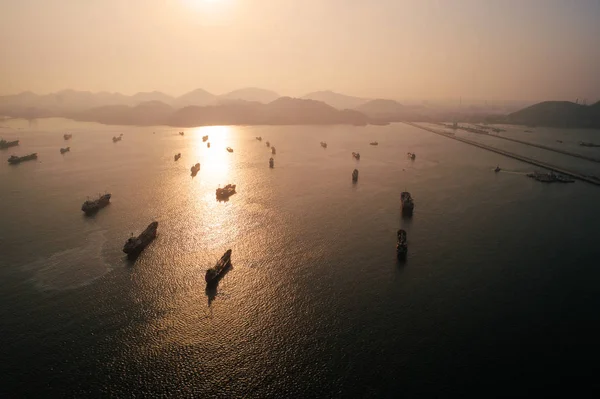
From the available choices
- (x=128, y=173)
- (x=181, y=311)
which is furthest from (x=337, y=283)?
(x=128, y=173)

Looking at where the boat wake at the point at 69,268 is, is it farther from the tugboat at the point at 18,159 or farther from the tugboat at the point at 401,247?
the tugboat at the point at 18,159

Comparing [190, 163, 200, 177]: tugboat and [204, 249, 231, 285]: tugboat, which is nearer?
[204, 249, 231, 285]: tugboat

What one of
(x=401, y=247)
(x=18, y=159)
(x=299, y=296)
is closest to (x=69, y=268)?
(x=299, y=296)

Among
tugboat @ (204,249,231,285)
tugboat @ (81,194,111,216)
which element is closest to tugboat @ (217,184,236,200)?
tugboat @ (81,194,111,216)

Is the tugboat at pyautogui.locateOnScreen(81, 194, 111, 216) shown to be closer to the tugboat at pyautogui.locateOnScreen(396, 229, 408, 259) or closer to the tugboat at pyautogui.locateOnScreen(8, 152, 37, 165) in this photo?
the tugboat at pyautogui.locateOnScreen(396, 229, 408, 259)

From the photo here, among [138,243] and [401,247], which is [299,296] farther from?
[138,243]
